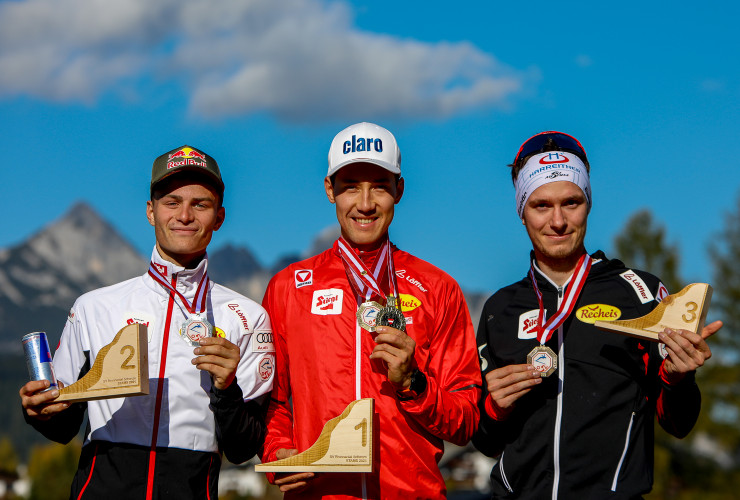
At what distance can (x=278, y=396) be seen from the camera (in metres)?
4.74

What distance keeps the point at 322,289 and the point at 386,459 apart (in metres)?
1.00

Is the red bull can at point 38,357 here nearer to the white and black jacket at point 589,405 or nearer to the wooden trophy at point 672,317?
the white and black jacket at point 589,405

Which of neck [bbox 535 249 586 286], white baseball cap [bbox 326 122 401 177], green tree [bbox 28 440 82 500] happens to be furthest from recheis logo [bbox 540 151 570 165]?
green tree [bbox 28 440 82 500]

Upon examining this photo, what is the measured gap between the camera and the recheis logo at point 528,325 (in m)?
4.60

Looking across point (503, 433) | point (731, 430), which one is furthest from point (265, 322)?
point (731, 430)

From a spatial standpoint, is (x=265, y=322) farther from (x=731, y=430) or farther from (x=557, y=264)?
(x=731, y=430)

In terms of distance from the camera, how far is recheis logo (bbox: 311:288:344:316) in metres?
4.71

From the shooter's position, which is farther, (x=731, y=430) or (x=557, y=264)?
(x=731, y=430)

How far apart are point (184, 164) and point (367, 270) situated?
1203 mm

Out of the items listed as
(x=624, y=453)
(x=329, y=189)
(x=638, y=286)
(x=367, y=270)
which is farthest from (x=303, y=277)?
(x=624, y=453)

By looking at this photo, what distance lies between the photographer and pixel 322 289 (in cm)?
478

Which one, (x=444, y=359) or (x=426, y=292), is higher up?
(x=426, y=292)

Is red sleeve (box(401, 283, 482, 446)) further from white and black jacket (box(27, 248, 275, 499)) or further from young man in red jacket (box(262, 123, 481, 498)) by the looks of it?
white and black jacket (box(27, 248, 275, 499))

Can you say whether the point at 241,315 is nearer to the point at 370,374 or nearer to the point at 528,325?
the point at 370,374
